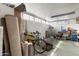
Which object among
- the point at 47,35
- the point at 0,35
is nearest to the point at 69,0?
the point at 47,35

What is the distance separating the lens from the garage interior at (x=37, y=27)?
138 inches

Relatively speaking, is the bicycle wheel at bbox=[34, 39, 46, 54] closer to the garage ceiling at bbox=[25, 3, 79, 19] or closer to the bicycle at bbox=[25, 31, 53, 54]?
the bicycle at bbox=[25, 31, 53, 54]

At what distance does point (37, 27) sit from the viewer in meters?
3.79

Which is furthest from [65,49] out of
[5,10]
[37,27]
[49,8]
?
[5,10]

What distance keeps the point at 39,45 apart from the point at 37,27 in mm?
814

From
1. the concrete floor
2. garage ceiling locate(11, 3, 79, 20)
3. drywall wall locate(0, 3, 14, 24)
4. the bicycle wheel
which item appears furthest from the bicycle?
drywall wall locate(0, 3, 14, 24)

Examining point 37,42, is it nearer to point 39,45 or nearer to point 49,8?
point 39,45

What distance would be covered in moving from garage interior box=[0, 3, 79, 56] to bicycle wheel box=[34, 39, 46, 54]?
0.10 ft

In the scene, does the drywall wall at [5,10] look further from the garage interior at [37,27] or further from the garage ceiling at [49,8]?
the garage ceiling at [49,8]

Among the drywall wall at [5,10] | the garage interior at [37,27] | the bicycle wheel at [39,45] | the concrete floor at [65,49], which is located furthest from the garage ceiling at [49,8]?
the concrete floor at [65,49]

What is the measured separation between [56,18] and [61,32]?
0.41m

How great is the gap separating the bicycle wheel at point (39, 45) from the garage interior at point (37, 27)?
3cm

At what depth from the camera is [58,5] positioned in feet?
11.8

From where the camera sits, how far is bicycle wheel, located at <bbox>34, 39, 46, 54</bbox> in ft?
13.0
